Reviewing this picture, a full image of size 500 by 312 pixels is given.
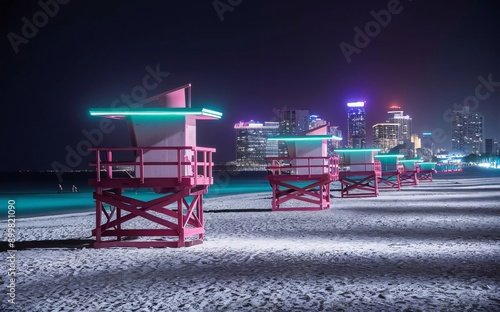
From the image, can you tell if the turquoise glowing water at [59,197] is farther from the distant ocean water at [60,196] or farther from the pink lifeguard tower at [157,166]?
the pink lifeguard tower at [157,166]

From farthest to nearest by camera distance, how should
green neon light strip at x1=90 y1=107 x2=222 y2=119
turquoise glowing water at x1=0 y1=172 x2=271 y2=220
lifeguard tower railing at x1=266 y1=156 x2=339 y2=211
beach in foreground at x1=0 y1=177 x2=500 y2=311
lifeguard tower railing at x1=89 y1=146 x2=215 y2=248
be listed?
turquoise glowing water at x1=0 y1=172 x2=271 y2=220 → lifeguard tower railing at x1=266 y1=156 x2=339 y2=211 → green neon light strip at x1=90 y1=107 x2=222 y2=119 → lifeguard tower railing at x1=89 y1=146 x2=215 y2=248 → beach in foreground at x1=0 y1=177 x2=500 y2=311

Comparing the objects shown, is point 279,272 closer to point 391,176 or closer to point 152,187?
point 152,187

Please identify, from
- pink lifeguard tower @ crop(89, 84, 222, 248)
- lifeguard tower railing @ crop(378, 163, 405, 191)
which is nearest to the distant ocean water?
lifeguard tower railing @ crop(378, 163, 405, 191)

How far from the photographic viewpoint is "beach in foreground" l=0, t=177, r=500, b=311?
8.95 m

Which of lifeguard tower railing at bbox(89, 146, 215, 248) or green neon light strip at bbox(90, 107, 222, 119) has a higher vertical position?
green neon light strip at bbox(90, 107, 222, 119)

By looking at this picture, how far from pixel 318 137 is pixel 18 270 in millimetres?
19469

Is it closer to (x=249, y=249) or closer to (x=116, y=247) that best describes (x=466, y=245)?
(x=249, y=249)

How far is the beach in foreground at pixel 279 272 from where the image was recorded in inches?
352

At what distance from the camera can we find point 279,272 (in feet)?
37.5

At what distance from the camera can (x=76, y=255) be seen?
14484 millimetres

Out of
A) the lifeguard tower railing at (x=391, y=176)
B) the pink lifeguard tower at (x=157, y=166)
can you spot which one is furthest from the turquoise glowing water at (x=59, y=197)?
the pink lifeguard tower at (x=157, y=166)

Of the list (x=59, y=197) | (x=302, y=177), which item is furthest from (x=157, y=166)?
(x=59, y=197)

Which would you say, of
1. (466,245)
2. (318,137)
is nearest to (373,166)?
(318,137)

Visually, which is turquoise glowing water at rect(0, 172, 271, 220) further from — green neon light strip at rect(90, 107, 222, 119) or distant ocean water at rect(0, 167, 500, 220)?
green neon light strip at rect(90, 107, 222, 119)
